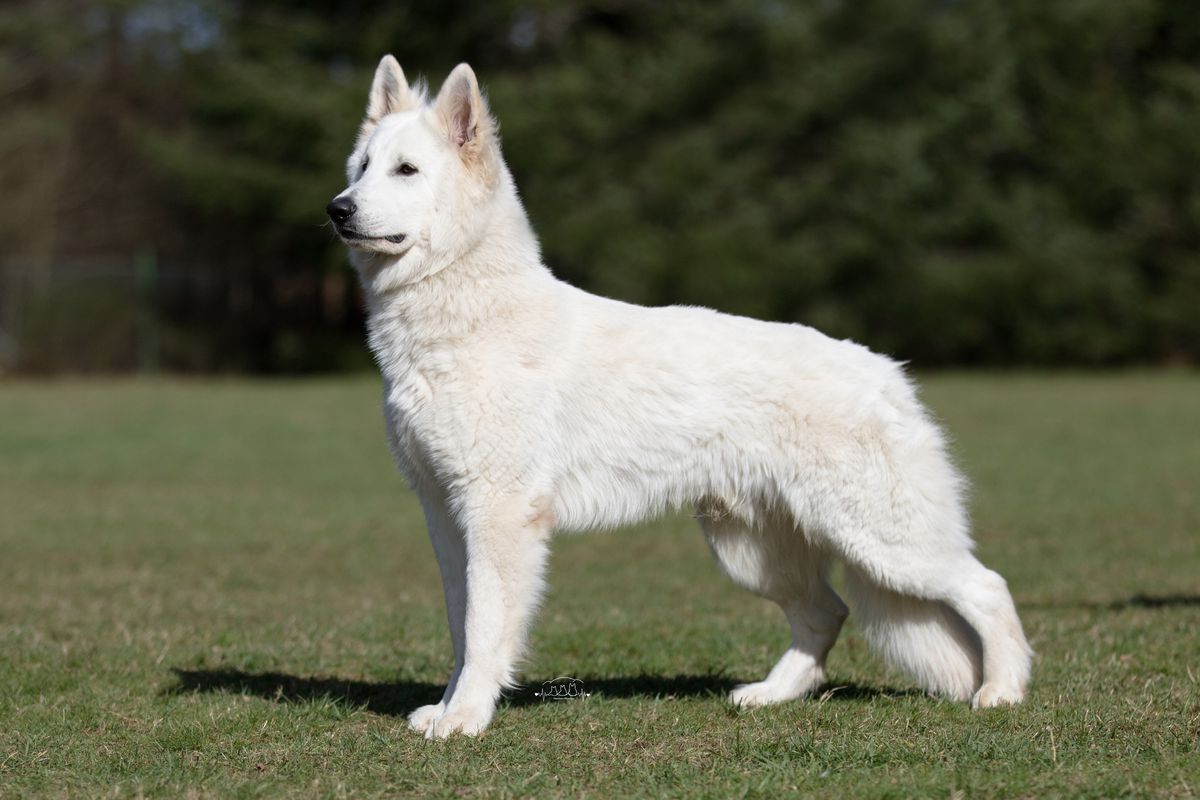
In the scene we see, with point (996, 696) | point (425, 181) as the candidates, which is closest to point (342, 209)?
point (425, 181)

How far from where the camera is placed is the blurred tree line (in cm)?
2859

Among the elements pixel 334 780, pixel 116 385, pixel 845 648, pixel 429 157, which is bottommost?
pixel 116 385

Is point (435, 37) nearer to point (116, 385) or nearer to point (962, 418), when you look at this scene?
point (116, 385)

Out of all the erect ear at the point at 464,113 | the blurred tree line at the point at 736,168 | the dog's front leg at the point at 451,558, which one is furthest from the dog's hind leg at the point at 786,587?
the blurred tree line at the point at 736,168

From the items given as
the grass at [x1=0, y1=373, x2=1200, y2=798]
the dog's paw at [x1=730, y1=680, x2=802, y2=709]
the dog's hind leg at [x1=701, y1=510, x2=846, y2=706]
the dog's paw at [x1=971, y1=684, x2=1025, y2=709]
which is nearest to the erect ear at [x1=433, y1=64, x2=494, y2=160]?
the dog's hind leg at [x1=701, y1=510, x2=846, y2=706]

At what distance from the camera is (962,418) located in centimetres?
2059

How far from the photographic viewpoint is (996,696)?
5.51 m

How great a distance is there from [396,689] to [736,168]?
80.4 feet

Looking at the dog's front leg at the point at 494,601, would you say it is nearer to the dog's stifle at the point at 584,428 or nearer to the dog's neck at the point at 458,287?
the dog's stifle at the point at 584,428

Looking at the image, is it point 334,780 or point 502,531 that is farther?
point 502,531

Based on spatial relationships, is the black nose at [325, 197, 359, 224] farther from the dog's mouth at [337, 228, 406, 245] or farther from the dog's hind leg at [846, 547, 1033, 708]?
the dog's hind leg at [846, 547, 1033, 708]

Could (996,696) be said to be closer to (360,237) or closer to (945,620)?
(945,620)

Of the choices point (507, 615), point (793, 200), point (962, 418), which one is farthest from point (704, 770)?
point (793, 200)

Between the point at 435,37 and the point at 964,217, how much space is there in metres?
11.7
